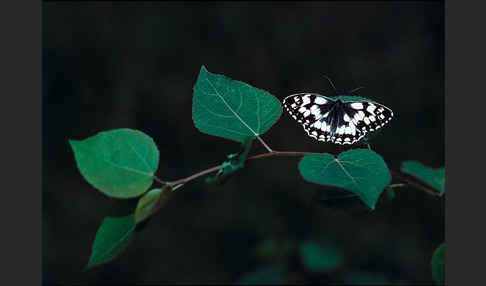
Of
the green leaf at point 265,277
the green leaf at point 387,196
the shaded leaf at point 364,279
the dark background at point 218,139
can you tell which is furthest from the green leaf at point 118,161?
the dark background at point 218,139

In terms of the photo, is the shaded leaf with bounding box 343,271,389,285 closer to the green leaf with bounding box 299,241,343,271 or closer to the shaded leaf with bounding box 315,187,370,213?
the green leaf with bounding box 299,241,343,271

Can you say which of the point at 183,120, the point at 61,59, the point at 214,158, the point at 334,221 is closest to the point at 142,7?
the point at 61,59

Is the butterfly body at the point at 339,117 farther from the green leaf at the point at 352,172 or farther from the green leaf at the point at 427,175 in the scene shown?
the green leaf at the point at 427,175

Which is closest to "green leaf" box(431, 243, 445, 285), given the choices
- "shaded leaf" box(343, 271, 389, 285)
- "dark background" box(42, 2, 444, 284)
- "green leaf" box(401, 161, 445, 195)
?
"green leaf" box(401, 161, 445, 195)

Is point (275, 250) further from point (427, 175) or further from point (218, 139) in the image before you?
point (427, 175)

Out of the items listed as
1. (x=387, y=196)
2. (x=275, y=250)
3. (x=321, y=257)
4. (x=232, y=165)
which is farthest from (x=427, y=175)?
(x=275, y=250)
